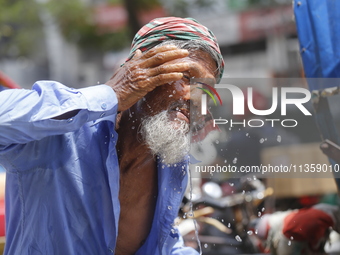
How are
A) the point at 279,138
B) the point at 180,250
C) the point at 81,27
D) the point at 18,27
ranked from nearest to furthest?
1. the point at 279,138
2. the point at 180,250
3. the point at 81,27
4. the point at 18,27

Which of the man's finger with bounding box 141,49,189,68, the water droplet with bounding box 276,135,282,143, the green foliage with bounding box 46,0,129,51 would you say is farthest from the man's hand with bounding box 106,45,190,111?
the green foliage with bounding box 46,0,129,51

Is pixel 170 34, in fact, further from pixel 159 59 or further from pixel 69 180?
pixel 69 180

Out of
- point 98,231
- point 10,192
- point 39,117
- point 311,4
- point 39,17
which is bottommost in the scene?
point 98,231

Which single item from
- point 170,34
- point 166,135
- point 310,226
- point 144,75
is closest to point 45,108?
point 144,75

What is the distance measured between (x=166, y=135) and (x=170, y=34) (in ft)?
1.41

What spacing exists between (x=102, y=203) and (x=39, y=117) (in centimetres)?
54

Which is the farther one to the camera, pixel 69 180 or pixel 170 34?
pixel 170 34

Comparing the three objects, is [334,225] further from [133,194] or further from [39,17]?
[39,17]

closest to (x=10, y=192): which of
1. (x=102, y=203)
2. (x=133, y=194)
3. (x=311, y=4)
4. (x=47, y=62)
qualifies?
(x=102, y=203)

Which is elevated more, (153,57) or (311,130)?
(153,57)

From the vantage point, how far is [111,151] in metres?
1.99

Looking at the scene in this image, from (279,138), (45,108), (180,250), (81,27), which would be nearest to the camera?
(45,108)

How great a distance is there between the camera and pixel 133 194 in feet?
7.16

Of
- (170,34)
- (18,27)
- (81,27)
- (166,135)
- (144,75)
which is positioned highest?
(18,27)
